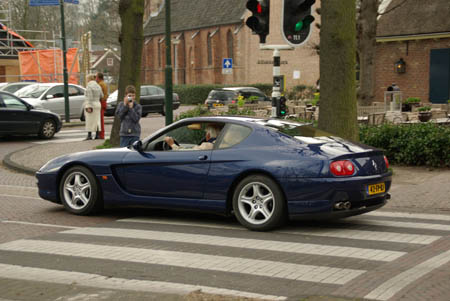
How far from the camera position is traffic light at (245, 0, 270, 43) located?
421 inches

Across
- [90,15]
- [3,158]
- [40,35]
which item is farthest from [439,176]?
[90,15]

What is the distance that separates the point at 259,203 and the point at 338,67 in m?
5.01

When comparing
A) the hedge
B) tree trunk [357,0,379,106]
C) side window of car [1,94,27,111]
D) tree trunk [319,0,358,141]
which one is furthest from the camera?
the hedge

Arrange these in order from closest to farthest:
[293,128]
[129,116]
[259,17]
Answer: [293,128]
[259,17]
[129,116]

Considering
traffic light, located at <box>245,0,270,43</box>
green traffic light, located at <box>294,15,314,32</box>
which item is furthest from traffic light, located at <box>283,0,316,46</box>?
traffic light, located at <box>245,0,270,43</box>

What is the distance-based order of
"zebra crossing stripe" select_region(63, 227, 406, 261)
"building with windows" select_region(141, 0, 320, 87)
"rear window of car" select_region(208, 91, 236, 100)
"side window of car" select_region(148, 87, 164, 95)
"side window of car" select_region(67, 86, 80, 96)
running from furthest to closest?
"building with windows" select_region(141, 0, 320, 87) < "rear window of car" select_region(208, 91, 236, 100) < "side window of car" select_region(148, 87, 164, 95) < "side window of car" select_region(67, 86, 80, 96) < "zebra crossing stripe" select_region(63, 227, 406, 261)

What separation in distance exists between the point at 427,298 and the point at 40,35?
60258mm

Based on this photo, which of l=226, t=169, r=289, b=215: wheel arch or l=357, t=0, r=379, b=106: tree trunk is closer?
l=226, t=169, r=289, b=215: wheel arch

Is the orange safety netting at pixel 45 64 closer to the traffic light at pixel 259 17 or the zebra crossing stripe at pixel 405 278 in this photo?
the traffic light at pixel 259 17

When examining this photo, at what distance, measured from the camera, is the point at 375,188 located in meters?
7.77

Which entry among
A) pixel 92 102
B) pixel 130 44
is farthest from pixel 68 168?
pixel 92 102

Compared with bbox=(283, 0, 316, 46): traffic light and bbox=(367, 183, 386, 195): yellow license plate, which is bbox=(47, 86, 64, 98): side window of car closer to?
bbox=(283, 0, 316, 46): traffic light

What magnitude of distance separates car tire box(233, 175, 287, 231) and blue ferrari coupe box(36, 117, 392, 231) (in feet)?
0.04

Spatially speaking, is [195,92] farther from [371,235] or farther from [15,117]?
[371,235]
